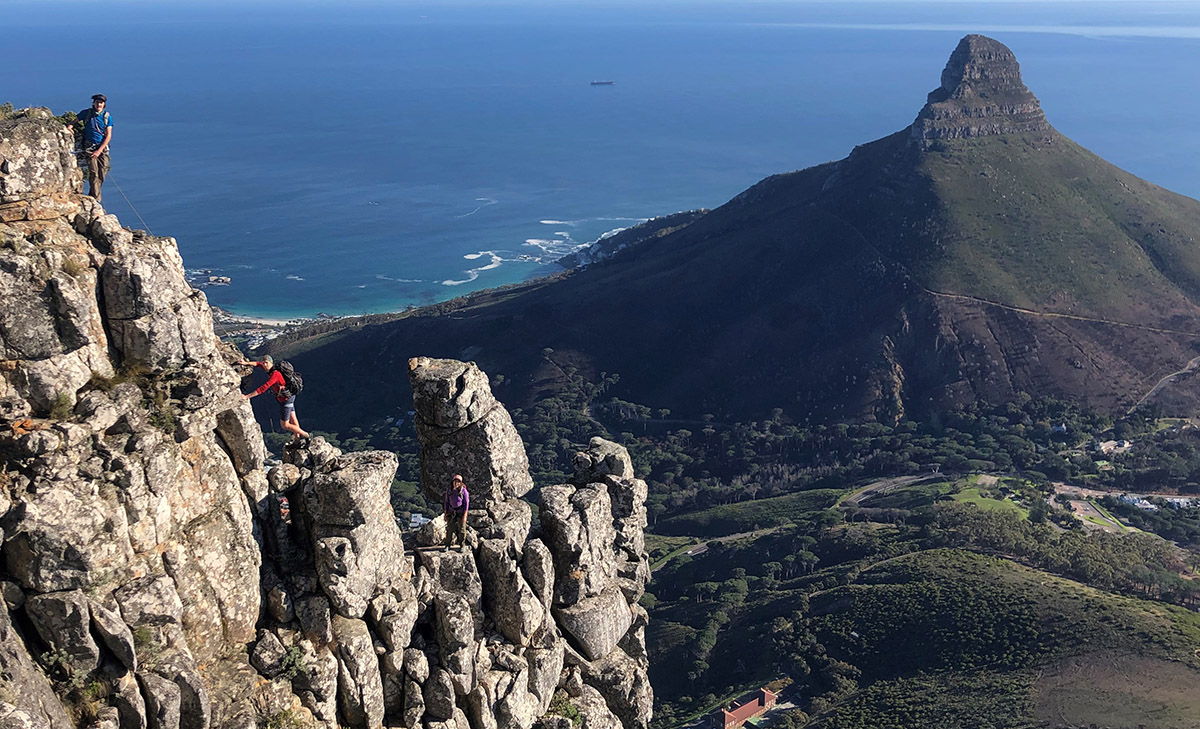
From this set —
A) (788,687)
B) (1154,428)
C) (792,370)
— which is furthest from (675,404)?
(788,687)

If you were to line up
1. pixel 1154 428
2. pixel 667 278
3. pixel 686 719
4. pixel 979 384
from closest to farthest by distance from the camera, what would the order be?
pixel 686 719, pixel 1154 428, pixel 979 384, pixel 667 278

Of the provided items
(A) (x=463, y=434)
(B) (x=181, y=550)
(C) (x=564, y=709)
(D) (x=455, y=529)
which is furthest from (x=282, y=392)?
(C) (x=564, y=709)

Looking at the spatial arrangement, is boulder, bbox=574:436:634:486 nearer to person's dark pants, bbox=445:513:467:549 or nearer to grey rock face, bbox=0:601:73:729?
person's dark pants, bbox=445:513:467:549

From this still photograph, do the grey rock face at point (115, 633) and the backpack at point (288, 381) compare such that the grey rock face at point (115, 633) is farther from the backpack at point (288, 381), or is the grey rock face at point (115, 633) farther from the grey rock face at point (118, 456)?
→ the backpack at point (288, 381)

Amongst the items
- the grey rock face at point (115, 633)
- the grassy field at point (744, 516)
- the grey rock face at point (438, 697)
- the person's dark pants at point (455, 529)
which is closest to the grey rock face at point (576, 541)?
the person's dark pants at point (455, 529)

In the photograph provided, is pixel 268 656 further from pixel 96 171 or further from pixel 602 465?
pixel 602 465

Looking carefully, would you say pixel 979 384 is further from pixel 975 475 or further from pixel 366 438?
pixel 366 438
